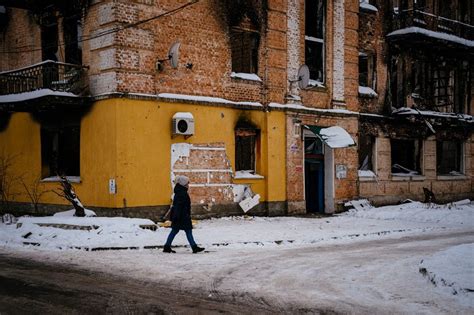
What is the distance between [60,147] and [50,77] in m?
2.75

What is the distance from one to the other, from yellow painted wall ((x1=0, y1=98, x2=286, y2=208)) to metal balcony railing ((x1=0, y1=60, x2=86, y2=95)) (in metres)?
1.07

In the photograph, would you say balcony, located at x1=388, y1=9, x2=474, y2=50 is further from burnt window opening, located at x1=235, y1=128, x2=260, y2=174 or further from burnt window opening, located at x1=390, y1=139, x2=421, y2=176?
burnt window opening, located at x1=235, y1=128, x2=260, y2=174

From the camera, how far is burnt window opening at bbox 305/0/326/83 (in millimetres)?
23031

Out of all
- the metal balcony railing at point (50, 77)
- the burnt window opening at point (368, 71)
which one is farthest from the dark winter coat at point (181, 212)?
the burnt window opening at point (368, 71)

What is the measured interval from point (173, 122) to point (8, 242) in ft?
20.4

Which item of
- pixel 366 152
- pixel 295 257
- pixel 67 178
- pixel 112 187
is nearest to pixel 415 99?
pixel 366 152

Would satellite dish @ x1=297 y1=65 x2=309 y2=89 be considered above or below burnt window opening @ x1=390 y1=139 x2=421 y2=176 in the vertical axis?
above

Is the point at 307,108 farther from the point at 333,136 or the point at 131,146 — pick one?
the point at 131,146

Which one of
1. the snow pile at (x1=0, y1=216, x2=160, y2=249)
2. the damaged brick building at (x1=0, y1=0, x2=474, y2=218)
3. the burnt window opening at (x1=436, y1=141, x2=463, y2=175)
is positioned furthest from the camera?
the burnt window opening at (x1=436, y1=141, x2=463, y2=175)

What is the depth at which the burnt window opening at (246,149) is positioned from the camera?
813 inches

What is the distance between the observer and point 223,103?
19.7 m

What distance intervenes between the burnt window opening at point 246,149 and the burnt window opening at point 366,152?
585 cm

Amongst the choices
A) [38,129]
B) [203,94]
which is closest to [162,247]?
[203,94]

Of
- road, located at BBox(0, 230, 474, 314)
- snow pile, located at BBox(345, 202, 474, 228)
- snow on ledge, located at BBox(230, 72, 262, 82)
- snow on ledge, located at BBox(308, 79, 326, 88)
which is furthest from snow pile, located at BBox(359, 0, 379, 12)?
road, located at BBox(0, 230, 474, 314)
